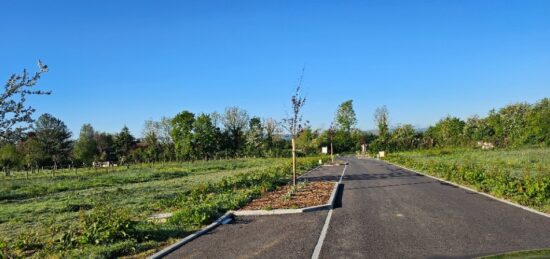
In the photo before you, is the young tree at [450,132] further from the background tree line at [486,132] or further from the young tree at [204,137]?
the young tree at [204,137]

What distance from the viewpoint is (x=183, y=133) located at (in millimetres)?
65500

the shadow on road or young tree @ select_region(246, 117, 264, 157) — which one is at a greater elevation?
young tree @ select_region(246, 117, 264, 157)

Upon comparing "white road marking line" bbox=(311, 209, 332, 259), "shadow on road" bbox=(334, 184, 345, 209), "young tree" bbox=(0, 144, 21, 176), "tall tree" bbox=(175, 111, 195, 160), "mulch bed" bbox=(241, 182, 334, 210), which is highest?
"tall tree" bbox=(175, 111, 195, 160)

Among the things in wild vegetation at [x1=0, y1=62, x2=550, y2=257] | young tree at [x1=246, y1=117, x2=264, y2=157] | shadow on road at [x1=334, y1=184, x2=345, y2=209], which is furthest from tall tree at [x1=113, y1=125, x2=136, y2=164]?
shadow on road at [x1=334, y1=184, x2=345, y2=209]

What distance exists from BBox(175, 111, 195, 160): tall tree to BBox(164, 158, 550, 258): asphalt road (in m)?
54.1

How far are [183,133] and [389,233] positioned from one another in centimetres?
5929

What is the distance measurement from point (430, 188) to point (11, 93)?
15215 mm

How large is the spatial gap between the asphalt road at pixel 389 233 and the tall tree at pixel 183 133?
54.1 meters

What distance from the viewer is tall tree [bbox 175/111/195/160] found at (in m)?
64.9

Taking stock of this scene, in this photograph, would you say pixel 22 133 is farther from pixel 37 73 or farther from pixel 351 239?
pixel 351 239

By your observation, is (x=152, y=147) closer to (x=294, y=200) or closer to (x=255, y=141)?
(x=255, y=141)

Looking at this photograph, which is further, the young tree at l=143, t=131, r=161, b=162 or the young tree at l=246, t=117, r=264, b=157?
the young tree at l=246, t=117, r=264, b=157

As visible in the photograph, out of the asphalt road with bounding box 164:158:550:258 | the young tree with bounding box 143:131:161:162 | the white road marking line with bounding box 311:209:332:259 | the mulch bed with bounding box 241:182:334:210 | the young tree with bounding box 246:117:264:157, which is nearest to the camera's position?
the white road marking line with bounding box 311:209:332:259

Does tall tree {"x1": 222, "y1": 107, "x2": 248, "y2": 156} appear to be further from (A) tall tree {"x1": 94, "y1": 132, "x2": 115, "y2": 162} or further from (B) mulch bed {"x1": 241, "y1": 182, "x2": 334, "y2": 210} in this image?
(B) mulch bed {"x1": 241, "y1": 182, "x2": 334, "y2": 210}
